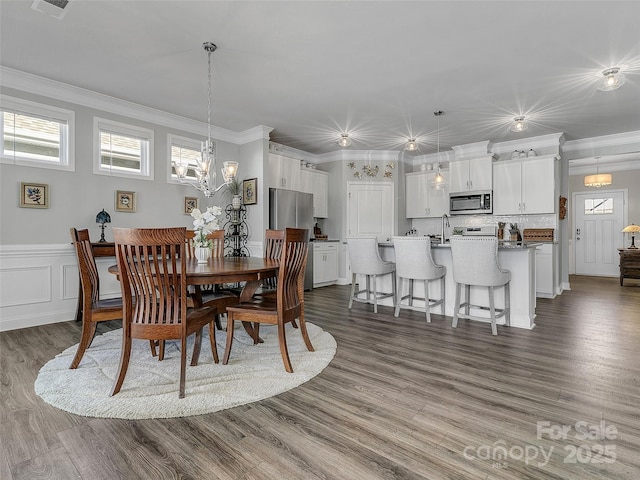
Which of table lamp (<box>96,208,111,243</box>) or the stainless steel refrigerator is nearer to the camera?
table lamp (<box>96,208,111,243</box>)

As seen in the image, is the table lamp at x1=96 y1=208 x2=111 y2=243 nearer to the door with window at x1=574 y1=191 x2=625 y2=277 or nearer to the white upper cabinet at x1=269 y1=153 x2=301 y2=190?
the white upper cabinet at x1=269 y1=153 x2=301 y2=190

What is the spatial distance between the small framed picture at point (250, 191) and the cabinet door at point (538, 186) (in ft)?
14.7

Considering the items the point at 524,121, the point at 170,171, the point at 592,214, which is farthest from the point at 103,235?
the point at 592,214

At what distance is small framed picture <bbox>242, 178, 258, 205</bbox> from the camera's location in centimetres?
532

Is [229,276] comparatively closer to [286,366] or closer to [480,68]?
[286,366]

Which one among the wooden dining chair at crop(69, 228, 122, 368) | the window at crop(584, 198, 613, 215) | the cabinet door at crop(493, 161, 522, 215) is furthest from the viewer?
the window at crop(584, 198, 613, 215)

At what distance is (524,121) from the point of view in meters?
4.86

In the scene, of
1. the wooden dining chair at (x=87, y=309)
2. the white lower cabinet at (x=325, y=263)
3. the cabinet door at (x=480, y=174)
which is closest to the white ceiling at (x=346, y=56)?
the cabinet door at (x=480, y=174)

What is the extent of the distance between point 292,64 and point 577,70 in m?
2.88

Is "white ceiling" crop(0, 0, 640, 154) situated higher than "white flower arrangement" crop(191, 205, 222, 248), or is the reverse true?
"white ceiling" crop(0, 0, 640, 154)

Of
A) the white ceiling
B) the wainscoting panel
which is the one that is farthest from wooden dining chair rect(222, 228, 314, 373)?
the wainscoting panel

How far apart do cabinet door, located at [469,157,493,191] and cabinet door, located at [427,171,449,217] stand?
0.52 m

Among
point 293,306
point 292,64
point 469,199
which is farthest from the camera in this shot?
point 469,199

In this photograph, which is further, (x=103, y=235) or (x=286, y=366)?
(x=103, y=235)
